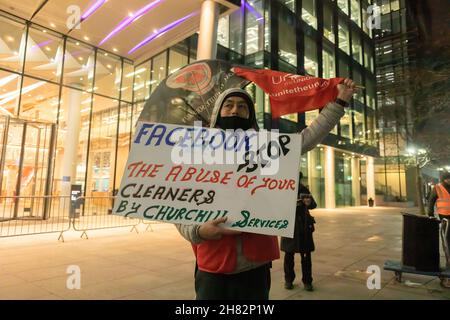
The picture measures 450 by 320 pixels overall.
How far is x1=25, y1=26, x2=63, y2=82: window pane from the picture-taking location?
46.9ft

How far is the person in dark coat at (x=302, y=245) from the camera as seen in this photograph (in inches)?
211

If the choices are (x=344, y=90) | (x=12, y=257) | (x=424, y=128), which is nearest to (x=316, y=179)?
(x=424, y=128)

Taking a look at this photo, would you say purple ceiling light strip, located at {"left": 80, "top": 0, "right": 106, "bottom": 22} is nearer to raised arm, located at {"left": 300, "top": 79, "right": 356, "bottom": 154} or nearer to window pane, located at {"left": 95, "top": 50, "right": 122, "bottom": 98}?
window pane, located at {"left": 95, "top": 50, "right": 122, "bottom": 98}

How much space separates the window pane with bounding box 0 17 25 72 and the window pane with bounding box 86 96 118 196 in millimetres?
3901

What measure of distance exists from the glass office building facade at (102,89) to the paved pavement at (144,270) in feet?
18.2

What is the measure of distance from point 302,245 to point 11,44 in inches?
604

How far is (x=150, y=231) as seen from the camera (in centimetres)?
1210

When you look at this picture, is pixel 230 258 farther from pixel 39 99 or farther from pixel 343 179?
pixel 343 179

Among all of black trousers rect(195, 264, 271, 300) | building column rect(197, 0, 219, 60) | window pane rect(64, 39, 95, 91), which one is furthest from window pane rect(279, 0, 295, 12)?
black trousers rect(195, 264, 271, 300)

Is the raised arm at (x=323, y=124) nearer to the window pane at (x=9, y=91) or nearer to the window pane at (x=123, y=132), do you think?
the window pane at (x=9, y=91)

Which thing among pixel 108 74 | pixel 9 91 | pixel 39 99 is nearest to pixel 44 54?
pixel 39 99

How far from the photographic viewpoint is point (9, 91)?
557 inches

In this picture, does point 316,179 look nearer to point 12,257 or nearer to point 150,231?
point 150,231

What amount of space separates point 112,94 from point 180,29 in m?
5.75
